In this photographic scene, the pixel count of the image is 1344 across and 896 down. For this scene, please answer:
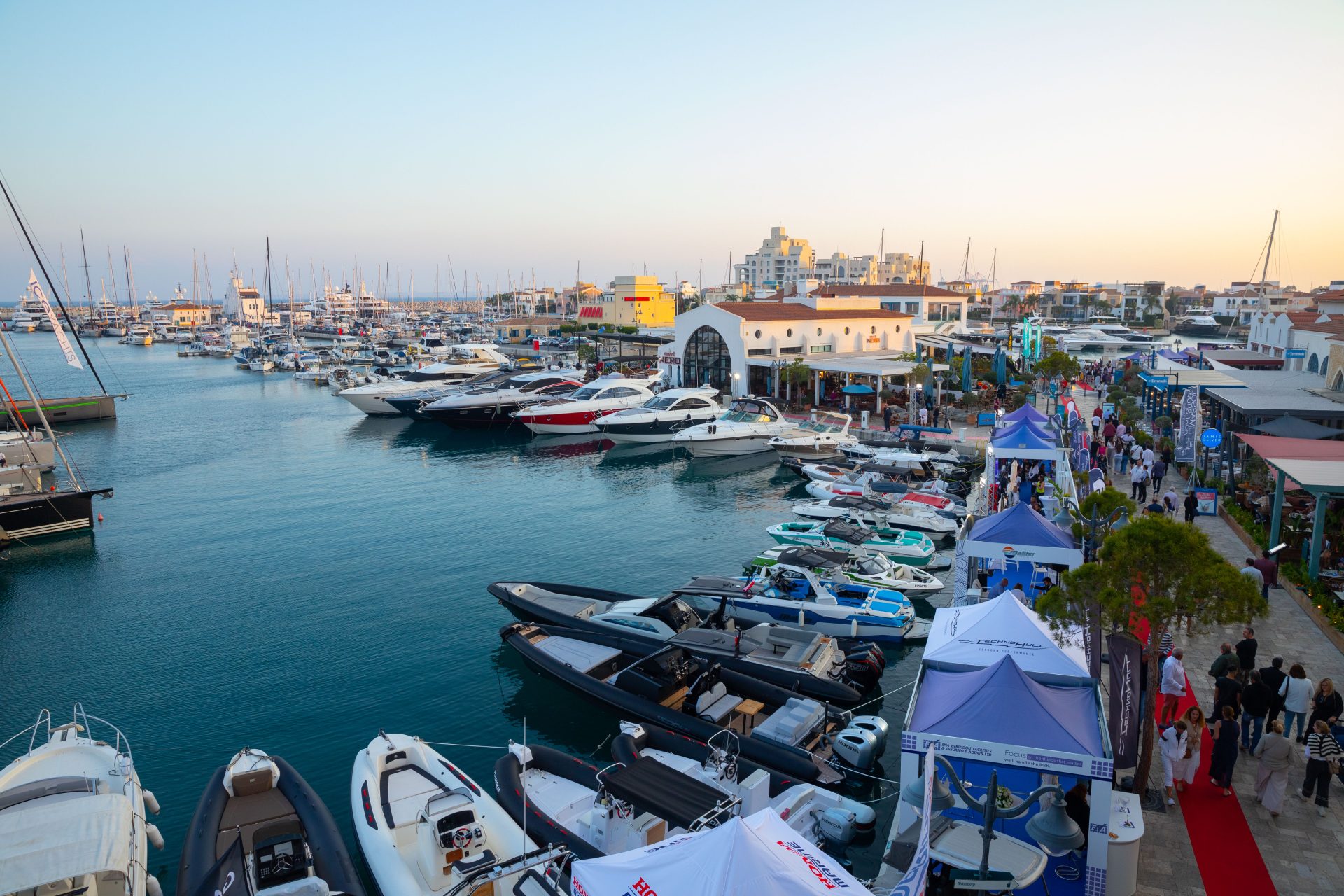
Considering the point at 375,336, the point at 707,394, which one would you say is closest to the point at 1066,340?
the point at 707,394

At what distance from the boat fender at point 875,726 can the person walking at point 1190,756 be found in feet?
12.9

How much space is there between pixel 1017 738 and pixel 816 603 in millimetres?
8241

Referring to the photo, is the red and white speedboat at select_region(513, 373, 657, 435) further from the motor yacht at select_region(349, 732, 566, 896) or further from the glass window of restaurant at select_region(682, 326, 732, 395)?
the motor yacht at select_region(349, 732, 566, 896)

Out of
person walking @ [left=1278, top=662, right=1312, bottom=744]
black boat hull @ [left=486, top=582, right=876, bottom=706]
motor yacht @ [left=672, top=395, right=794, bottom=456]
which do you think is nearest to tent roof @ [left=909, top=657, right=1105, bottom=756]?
person walking @ [left=1278, top=662, right=1312, bottom=744]

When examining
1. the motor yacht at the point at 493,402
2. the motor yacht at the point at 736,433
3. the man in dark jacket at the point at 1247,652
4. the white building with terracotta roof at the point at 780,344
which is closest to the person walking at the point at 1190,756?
the man in dark jacket at the point at 1247,652

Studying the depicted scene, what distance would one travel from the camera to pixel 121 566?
2362 cm

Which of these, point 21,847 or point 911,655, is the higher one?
point 21,847

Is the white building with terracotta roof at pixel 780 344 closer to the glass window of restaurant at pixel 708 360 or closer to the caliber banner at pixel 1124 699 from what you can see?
the glass window of restaurant at pixel 708 360

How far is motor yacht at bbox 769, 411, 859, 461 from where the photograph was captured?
115 feet

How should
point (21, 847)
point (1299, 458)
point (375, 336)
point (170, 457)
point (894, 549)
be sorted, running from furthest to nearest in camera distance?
point (375, 336) → point (170, 457) → point (894, 549) → point (1299, 458) → point (21, 847)

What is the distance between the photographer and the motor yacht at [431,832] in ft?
28.7

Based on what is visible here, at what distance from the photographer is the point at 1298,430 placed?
21188 mm

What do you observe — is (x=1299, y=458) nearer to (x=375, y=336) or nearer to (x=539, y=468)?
(x=539, y=468)

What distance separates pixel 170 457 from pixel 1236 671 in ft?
142
